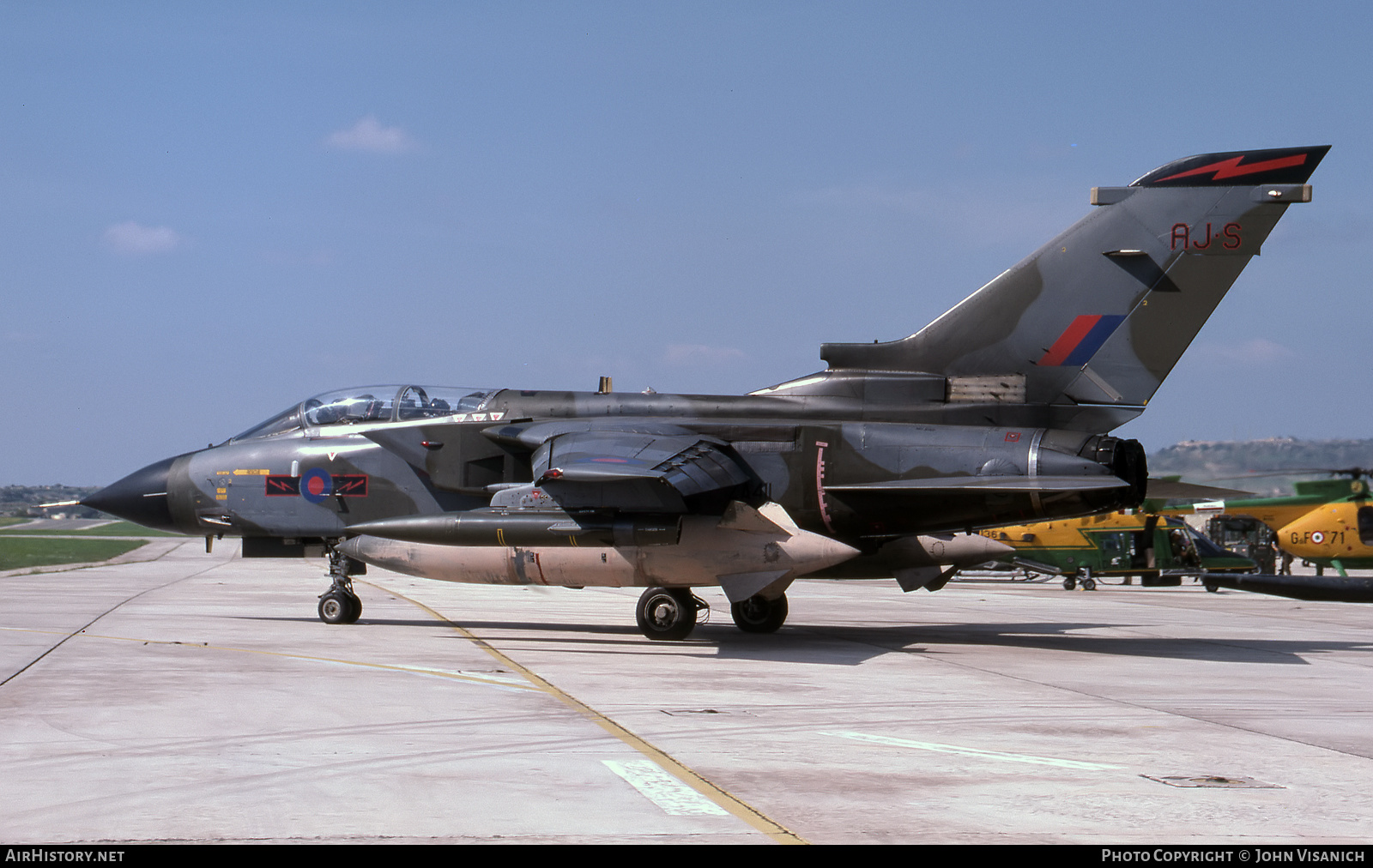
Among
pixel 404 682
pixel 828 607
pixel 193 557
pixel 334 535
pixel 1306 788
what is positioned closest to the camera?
pixel 1306 788

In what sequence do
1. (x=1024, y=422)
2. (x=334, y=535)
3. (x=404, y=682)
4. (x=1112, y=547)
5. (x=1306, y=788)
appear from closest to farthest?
(x=1306, y=788)
(x=404, y=682)
(x=1024, y=422)
(x=334, y=535)
(x=1112, y=547)

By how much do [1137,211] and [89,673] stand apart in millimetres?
12714

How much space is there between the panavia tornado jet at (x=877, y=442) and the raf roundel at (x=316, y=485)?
0.90 meters

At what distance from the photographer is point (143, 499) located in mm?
17641

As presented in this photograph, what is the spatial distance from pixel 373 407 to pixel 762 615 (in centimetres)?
627

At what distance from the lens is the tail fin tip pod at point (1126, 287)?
14477mm

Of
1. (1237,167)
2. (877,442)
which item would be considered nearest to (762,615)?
(877,442)

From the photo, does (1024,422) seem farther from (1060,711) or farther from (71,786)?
(71,786)

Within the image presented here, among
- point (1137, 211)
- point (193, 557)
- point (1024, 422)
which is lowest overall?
point (193, 557)

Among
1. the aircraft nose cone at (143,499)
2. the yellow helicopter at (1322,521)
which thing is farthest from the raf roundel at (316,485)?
the yellow helicopter at (1322,521)

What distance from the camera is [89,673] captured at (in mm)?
11531

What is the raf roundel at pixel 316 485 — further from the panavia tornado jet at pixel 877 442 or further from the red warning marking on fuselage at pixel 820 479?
the red warning marking on fuselage at pixel 820 479

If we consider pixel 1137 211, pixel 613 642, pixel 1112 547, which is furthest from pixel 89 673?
pixel 1112 547

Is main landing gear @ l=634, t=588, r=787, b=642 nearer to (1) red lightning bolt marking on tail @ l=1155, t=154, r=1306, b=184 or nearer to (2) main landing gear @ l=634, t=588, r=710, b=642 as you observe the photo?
(2) main landing gear @ l=634, t=588, r=710, b=642
